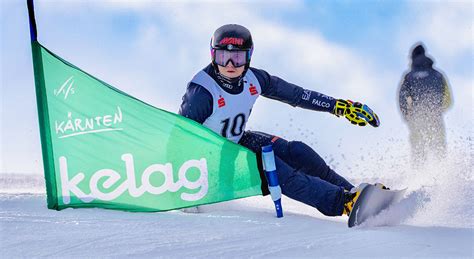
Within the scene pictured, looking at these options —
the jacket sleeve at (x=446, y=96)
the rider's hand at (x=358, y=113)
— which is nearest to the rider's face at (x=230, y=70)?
the rider's hand at (x=358, y=113)

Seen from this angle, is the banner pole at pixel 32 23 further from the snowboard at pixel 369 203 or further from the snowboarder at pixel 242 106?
the snowboard at pixel 369 203

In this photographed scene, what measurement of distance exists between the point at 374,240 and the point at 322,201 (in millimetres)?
887

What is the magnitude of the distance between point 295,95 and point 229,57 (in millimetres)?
777

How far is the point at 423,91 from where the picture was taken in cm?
743

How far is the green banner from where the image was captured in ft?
13.5

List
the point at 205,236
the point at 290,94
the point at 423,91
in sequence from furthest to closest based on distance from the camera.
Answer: the point at 423,91, the point at 290,94, the point at 205,236

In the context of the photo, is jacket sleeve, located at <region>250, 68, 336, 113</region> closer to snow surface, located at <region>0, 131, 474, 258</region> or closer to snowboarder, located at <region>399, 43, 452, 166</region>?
snow surface, located at <region>0, 131, 474, 258</region>

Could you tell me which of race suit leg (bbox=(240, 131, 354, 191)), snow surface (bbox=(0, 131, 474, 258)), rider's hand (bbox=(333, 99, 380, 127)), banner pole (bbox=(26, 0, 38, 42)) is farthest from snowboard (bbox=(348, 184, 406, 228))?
banner pole (bbox=(26, 0, 38, 42))

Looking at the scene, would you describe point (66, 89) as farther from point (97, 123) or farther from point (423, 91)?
point (423, 91)

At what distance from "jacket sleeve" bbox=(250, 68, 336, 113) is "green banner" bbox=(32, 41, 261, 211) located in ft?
3.12

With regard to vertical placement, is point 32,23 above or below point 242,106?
above

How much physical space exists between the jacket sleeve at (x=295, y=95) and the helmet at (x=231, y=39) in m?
0.46

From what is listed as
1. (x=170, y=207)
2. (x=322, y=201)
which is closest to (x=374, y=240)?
(x=322, y=201)

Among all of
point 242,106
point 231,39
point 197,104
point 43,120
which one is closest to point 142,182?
→ point 197,104
